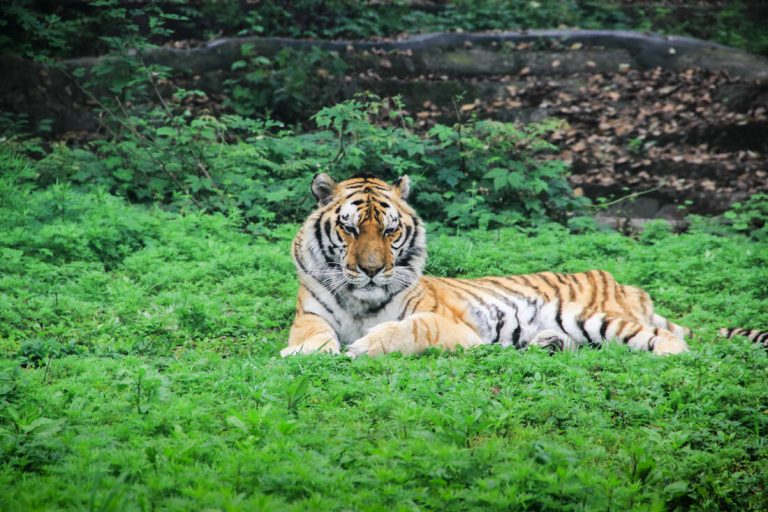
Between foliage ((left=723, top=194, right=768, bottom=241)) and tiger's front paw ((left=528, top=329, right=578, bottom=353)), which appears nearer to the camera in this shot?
tiger's front paw ((left=528, top=329, right=578, bottom=353))

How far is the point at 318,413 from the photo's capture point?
3.83m

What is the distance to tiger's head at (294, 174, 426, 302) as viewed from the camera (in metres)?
5.43

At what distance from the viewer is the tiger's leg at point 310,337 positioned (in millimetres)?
4992

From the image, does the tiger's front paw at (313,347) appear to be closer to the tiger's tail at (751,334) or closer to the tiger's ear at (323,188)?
the tiger's ear at (323,188)

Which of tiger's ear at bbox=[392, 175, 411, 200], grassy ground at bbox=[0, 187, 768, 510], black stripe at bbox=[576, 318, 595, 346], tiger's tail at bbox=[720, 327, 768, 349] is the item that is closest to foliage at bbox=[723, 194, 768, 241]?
grassy ground at bbox=[0, 187, 768, 510]

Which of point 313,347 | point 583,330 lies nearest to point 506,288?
point 583,330

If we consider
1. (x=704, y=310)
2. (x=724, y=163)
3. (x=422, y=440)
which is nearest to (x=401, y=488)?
(x=422, y=440)

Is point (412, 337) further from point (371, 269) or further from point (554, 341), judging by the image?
point (554, 341)

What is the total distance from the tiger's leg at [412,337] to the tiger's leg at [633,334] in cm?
89

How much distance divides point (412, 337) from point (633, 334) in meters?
1.55

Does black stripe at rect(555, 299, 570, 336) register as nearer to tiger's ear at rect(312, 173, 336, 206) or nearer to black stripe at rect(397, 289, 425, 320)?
black stripe at rect(397, 289, 425, 320)

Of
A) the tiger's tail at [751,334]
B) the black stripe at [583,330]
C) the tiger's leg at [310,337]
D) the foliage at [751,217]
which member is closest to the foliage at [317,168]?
the foliage at [751,217]

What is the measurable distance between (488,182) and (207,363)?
5.30m

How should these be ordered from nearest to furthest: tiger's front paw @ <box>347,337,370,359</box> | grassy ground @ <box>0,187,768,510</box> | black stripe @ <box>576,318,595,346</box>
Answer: grassy ground @ <box>0,187,768,510</box> → tiger's front paw @ <box>347,337,370,359</box> → black stripe @ <box>576,318,595,346</box>
